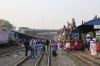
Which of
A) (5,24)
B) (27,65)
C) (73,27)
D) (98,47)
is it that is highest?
(5,24)

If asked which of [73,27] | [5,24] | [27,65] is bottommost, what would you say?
[27,65]

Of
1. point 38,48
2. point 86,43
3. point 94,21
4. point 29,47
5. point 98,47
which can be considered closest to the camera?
point 98,47

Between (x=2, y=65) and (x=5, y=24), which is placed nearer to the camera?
(x=2, y=65)

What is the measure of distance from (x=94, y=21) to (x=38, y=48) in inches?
277

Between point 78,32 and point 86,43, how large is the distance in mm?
2369

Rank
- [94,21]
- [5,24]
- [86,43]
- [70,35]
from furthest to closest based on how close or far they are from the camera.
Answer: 1. [5,24]
2. [70,35]
3. [86,43]
4. [94,21]

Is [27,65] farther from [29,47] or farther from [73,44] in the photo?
[73,44]

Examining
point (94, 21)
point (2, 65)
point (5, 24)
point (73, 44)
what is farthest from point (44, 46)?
point (5, 24)

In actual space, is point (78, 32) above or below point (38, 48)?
above

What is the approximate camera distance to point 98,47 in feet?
63.1

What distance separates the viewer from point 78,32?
30609 millimetres

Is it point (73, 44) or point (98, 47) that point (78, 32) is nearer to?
point (73, 44)

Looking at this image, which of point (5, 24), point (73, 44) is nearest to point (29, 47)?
point (73, 44)

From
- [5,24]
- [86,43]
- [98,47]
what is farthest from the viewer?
[5,24]
